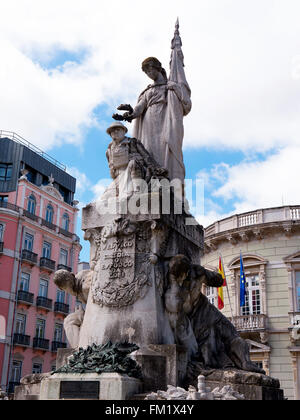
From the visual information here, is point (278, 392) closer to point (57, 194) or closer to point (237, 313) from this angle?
point (237, 313)

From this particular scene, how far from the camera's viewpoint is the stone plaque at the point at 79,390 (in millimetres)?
6312

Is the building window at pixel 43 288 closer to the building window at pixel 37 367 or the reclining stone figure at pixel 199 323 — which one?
the building window at pixel 37 367

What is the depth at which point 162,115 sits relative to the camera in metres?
9.41

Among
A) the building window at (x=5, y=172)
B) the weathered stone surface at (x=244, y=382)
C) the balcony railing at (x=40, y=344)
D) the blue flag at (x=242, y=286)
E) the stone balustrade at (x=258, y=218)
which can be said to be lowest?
the weathered stone surface at (x=244, y=382)

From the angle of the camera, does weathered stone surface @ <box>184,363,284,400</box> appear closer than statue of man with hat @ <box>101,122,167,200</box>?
Yes

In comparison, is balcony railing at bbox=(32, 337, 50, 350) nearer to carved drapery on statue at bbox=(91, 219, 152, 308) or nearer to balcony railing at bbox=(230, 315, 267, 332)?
balcony railing at bbox=(230, 315, 267, 332)

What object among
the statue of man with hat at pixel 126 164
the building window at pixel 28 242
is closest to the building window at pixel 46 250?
the building window at pixel 28 242

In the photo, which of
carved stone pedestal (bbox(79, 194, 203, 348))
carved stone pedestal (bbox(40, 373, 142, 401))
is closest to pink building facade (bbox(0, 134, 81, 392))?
carved stone pedestal (bbox(79, 194, 203, 348))

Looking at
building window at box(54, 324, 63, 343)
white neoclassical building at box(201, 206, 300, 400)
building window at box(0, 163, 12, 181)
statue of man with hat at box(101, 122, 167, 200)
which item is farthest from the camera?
building window at box(0, 163, 12, 181)

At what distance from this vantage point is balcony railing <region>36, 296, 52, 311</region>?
34594 millimetres

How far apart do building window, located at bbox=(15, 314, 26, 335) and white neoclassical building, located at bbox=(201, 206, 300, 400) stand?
500 inches

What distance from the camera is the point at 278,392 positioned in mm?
7227

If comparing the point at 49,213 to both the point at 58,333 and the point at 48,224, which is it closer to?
the point at 48,224

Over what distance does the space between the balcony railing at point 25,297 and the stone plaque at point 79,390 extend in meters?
27.8
